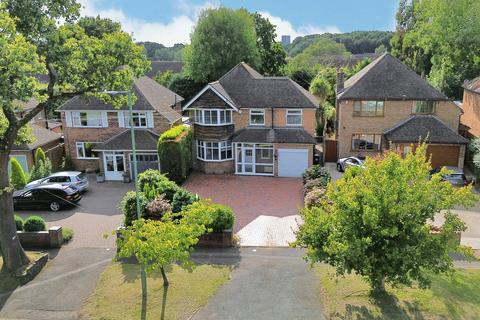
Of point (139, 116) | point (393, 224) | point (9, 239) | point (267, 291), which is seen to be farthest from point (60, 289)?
point (139, 116)

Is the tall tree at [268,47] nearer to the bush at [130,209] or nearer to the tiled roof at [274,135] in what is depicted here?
the tiled roof at [274,135]

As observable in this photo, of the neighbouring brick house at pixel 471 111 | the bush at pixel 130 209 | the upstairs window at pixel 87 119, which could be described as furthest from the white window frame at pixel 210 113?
the neighbouring brick house at pixel 471 111

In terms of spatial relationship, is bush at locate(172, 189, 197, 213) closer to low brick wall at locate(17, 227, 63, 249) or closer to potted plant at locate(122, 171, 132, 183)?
low brick wall at locate(17, 227, 63, 249)

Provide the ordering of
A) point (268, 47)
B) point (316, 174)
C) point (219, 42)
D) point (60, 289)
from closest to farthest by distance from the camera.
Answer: point (60, 289) < point (316, 174) < point (219, 42) < point (268, 47)

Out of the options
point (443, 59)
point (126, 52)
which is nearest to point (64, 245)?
point (126, 52)

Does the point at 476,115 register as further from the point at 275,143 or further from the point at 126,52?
the point at 126,52

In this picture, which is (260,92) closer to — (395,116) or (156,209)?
(395,116)
